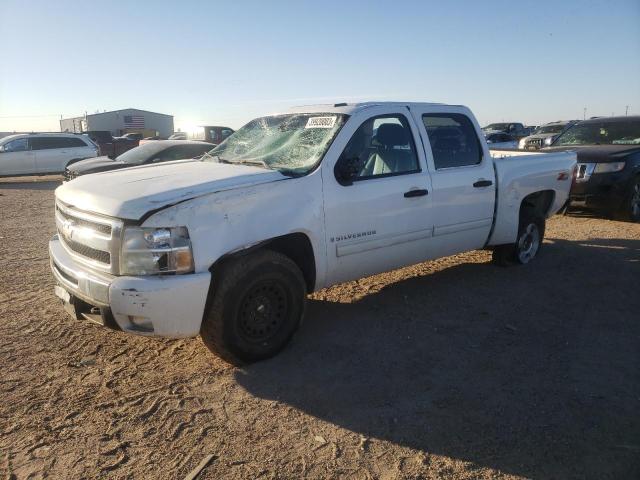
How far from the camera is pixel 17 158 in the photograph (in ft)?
57.7

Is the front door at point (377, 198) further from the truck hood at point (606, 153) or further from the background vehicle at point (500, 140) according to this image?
the background vehicle at point (500, 140)

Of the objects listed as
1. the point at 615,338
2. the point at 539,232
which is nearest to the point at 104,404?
the point at 615,338

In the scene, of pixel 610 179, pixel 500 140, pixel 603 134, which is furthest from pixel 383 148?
pixel 500 140

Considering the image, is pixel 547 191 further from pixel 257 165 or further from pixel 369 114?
pixel 257 165

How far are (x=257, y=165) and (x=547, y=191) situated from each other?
13.1 feet

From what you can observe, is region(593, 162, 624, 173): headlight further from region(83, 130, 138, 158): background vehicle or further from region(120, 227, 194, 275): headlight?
region(83, 130, 138, 158): background vehicle

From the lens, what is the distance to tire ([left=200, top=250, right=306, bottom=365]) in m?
3.43

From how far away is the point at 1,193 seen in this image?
47.8 ft

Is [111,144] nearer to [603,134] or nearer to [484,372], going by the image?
[603,134]

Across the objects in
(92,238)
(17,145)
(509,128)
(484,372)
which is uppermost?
(509,128)

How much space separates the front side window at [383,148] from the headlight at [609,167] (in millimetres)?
5418

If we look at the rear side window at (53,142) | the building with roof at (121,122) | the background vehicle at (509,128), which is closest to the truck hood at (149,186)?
the rear side window at (53,142)

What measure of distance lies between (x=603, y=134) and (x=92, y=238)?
973 cm

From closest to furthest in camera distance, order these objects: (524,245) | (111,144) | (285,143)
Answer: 1. (285,143)
2. (524,245)
3. (111,144)
